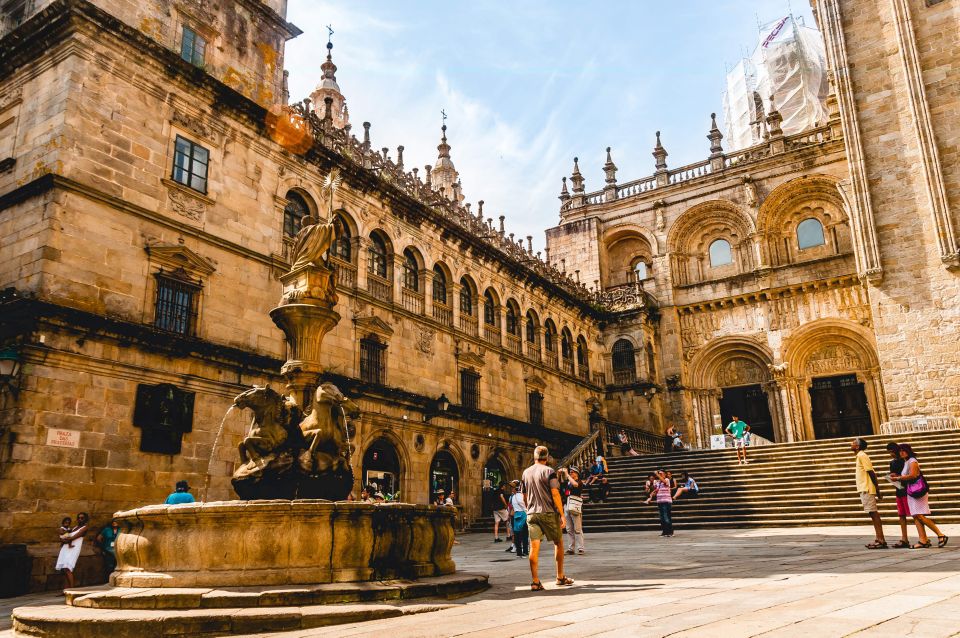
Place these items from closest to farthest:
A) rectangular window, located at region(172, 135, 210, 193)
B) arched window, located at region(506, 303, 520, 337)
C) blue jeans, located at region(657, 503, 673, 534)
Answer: blue jeans, located at region(657, 503, 673, 534)
rectangular window, located at region(172, 135, 210, 193)
arched window, located at region(506, 303, 520, 337)

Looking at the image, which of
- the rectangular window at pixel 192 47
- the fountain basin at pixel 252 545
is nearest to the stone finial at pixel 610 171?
the rectangular window at pixel 192 47

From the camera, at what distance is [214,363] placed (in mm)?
16375

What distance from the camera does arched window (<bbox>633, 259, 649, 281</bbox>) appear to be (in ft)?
128

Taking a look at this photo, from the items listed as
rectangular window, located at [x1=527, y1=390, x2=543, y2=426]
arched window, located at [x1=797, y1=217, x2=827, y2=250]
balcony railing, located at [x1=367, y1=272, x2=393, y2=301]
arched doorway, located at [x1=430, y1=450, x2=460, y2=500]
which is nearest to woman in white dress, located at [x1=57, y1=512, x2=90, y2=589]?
balcony railing, located at [x1=367, y1=272, x2=393, y2=301]

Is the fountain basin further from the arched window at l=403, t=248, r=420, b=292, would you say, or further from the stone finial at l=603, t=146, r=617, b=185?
the stone finial at l=603, t=146, r=617, b=185

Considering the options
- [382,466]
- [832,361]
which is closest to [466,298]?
[382,466]

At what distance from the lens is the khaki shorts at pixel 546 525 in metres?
8.57

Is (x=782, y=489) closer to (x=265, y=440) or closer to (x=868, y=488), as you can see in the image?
(x=868, y=488)

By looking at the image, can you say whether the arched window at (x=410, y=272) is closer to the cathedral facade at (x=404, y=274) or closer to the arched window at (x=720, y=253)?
the cathedral facade at (x=404, y=274)

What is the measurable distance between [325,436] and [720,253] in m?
32.3

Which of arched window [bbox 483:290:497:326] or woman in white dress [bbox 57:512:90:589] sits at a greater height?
arched window [bbox 483:290:497:326]

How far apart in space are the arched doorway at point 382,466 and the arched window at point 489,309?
828 cm

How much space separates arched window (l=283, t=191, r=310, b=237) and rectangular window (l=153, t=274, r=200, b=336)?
12.9 ft

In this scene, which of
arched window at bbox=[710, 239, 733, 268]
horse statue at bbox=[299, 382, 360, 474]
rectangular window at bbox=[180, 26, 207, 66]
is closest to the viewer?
horse statue at bbox=[299, 382, 360, 474]
